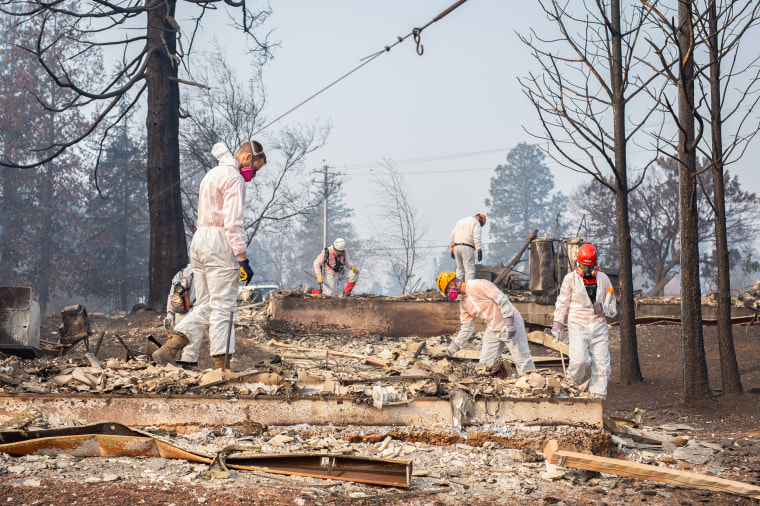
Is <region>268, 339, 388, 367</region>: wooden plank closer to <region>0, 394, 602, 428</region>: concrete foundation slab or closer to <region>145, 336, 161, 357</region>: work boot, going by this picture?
<region>145, 336, 161, 357</region>: work boot

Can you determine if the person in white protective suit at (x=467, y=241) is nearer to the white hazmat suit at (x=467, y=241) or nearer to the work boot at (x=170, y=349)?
the white hazmat suit at (x=467, y=241)

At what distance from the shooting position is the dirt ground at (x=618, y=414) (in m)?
3.73

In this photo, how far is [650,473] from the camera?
4.49 metres

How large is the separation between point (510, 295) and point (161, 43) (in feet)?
30.0

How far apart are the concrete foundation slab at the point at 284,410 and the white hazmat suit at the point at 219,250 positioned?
126cm

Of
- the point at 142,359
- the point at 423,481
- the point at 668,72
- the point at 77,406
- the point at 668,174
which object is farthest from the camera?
the point at 668,174

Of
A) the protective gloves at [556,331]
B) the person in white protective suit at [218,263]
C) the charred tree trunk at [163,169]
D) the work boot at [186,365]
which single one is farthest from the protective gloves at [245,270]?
the charred tree trunk at [163,169]

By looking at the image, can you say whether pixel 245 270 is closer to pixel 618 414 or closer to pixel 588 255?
pixel 588 255

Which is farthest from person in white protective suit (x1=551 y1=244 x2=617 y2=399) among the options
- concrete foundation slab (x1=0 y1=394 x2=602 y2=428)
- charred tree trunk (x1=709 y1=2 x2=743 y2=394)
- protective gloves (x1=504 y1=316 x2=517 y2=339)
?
concrete foundation slab (x1=0 y1=394 x2=602 y2=428)

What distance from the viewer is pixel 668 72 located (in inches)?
314

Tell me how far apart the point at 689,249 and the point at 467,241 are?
24.8ft

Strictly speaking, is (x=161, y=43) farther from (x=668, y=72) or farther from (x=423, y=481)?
(x=423, y=481)

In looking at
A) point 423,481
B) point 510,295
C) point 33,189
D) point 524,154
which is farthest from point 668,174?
point 524,154

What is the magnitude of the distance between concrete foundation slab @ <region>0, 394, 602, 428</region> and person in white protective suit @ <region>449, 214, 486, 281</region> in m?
10.0
